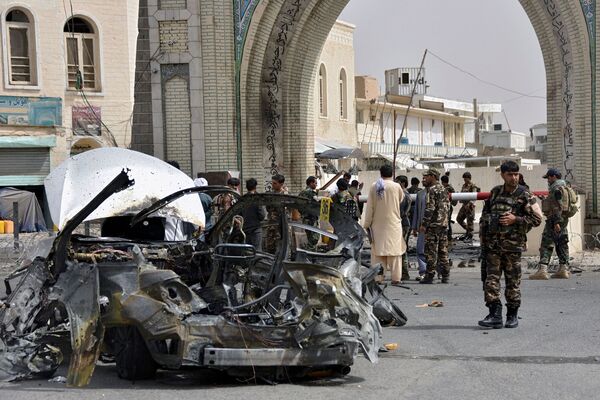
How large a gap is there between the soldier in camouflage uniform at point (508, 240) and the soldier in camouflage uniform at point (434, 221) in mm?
4305

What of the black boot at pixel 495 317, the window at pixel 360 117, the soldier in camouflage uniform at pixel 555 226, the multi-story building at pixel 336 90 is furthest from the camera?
the window at pixel 360 117

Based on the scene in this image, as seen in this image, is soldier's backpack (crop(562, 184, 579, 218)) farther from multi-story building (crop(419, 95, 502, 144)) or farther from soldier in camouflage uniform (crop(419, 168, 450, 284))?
multi-story building (crop(419, 95, 502, 144))

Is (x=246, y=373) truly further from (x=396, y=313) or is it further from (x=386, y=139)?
(x=386, y=139)

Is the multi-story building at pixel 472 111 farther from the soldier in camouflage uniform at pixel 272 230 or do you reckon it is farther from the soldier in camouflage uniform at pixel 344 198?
the soldier in camouflage uniform at pixel 272 230

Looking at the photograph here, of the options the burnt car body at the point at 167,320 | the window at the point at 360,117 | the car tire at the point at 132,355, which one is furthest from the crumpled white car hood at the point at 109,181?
the window at the point at 360,117

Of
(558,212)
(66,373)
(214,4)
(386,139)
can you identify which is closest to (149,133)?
(214,4)

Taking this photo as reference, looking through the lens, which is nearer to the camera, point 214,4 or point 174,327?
point 174,327

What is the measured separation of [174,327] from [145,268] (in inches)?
21.8

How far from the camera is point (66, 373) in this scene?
7930mm

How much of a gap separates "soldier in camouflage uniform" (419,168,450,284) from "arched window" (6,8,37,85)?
67.6 feet

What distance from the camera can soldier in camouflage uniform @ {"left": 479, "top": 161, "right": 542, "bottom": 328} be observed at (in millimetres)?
9742

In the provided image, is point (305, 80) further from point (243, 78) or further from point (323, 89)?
point (323, 89)

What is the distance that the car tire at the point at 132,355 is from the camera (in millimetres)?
7477

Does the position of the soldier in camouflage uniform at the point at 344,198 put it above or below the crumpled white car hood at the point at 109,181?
below
